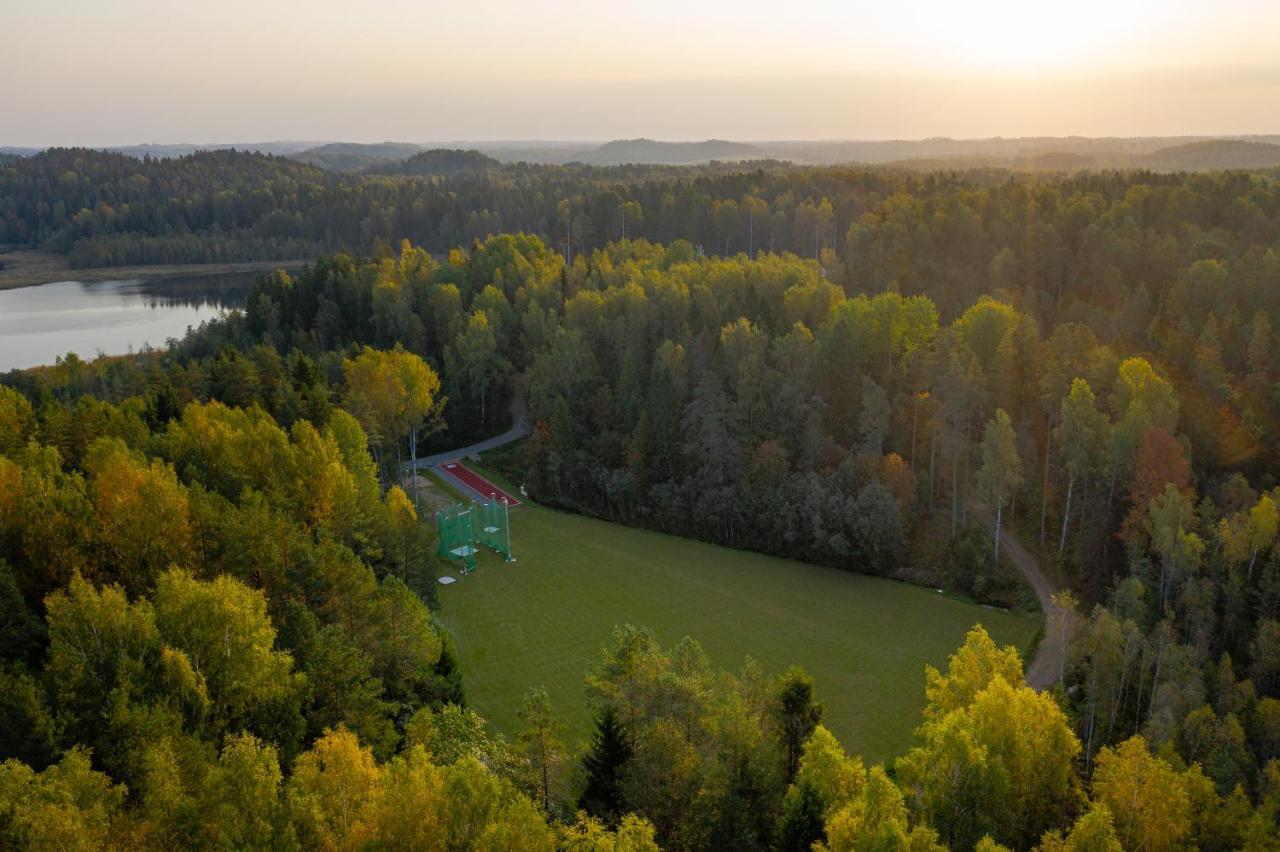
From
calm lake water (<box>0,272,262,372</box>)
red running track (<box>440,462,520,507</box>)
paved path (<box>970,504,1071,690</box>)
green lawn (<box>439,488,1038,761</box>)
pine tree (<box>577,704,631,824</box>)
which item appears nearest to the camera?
pine tree (<box>577,704,631,824</box>)

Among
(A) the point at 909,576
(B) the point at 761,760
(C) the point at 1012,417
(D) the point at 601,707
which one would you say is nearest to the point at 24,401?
(D) the point at 601,707

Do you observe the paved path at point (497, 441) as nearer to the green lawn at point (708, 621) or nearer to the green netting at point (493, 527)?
the green netting at point (493, 527)

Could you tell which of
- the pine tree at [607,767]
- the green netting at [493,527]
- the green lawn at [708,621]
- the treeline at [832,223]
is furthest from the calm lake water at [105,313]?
the pine tree at [607,767]

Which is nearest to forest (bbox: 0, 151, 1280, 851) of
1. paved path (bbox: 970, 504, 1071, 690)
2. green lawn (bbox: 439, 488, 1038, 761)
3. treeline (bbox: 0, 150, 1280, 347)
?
treeline (bbox: 0, 150, 1280, 347)

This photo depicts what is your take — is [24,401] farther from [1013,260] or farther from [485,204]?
[485,204]

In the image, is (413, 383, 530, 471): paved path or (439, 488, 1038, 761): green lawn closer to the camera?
(439, 488, 1038, 761): green lawn

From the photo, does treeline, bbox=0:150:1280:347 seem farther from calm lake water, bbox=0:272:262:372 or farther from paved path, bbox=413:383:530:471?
paved path, bbox=413:383:530:471
